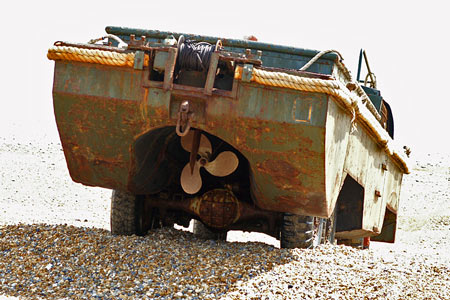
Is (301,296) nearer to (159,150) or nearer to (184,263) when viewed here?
(184,263)

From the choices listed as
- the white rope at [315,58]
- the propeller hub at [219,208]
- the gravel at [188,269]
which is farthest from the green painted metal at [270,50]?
the gravel at [188,269]

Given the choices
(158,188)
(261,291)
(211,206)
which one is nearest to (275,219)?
(211,206)

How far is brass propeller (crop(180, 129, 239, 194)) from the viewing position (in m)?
5.67

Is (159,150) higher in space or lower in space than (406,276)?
higher

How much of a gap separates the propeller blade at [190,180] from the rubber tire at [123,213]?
1.82ft

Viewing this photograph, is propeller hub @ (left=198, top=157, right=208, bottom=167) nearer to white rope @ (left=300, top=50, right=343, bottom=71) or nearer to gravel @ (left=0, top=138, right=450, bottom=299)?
gravel @ (left=0, top=138, right=450, bottom=299)

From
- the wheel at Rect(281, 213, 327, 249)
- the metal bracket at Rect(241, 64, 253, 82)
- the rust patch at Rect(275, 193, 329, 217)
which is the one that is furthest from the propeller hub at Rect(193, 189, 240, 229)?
the metal bracket at Rect(241, 64, 253, 82)

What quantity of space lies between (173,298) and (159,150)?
5.05ft

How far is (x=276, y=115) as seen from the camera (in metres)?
4.83

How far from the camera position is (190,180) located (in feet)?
19.2

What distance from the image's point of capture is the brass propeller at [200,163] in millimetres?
5668

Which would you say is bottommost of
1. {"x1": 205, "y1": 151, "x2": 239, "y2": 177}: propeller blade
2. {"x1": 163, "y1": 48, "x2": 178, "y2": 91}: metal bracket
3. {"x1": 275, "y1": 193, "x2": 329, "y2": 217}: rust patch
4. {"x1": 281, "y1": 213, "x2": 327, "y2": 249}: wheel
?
{"x1": 281, "y1": 213, "x2": 327, "y2": 249}: wheel

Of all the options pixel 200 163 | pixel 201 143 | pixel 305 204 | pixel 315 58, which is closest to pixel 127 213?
pixel 200 163

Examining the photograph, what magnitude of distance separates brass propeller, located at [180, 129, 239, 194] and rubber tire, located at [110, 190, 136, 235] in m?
0.59
